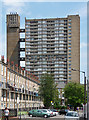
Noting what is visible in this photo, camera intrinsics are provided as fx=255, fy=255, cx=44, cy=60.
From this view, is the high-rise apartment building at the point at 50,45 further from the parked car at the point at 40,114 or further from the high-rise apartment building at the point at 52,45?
the parked car at the point at 40,114

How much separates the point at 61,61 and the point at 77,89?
4066 cm

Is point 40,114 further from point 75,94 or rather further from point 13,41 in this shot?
point 13,41

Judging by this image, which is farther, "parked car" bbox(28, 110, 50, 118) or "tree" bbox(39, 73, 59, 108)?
"tree" bbox(39, 73, 59, 108)

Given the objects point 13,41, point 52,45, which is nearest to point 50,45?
point 52,45

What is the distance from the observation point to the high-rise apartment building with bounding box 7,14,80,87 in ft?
319

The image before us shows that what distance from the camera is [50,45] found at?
98.8 m

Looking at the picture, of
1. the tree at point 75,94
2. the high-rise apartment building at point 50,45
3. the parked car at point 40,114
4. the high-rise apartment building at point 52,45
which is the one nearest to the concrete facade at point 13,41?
the high-rise apartment building at point 50,45

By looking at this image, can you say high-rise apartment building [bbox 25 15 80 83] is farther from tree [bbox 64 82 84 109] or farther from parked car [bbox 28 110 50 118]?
parked car [bbox 28 110 50 118]

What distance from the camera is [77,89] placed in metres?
57.8

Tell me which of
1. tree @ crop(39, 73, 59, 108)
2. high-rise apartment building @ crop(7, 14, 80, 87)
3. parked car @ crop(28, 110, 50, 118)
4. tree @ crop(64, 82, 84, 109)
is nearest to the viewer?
parked car @ crop(28, 110, 50, 118)

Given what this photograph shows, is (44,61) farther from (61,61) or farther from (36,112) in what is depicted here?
(36,112)

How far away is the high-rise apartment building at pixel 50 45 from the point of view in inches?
3826

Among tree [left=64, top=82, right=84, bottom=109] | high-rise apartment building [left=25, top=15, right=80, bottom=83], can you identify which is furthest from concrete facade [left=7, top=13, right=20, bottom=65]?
tree [left=64, top=82, right=84, bottom=109]

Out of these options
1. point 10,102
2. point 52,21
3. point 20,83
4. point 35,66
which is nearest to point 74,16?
point 52,21
